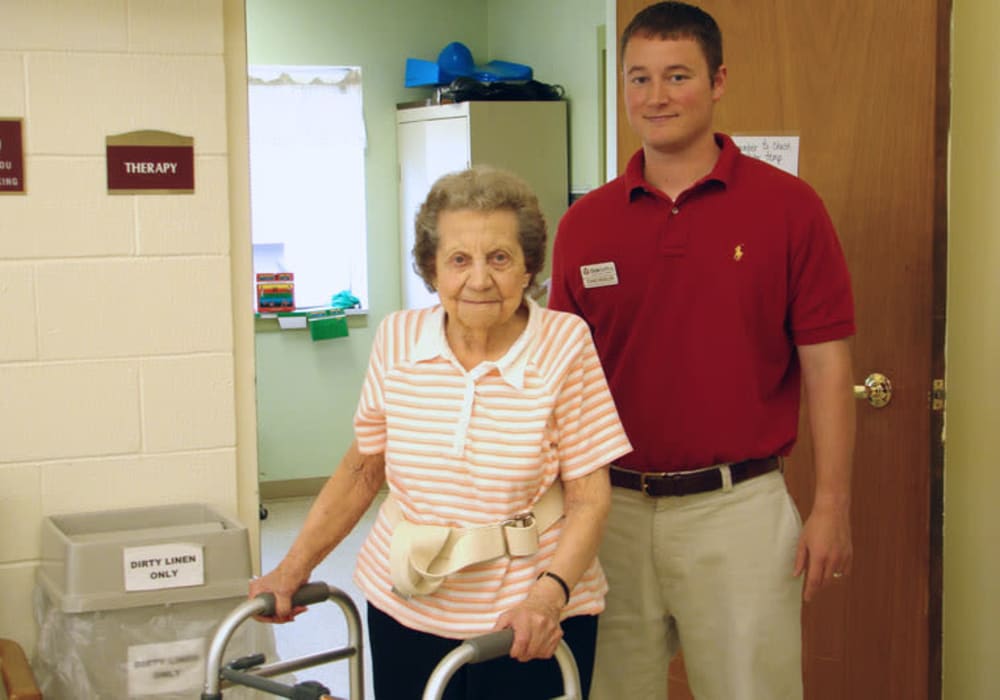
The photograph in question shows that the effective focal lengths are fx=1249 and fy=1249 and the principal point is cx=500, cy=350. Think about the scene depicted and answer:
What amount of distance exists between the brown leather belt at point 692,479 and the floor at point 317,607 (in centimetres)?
124

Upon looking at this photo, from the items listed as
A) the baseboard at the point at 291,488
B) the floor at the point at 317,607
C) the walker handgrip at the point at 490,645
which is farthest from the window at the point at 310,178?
the walker handgrip at the point at 490,645

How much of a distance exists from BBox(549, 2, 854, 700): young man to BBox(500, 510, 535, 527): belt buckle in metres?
0.41

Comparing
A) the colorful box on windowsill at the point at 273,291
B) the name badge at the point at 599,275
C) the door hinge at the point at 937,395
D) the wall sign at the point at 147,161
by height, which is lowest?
the door hinge at the point at 937,395

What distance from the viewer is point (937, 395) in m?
2.68

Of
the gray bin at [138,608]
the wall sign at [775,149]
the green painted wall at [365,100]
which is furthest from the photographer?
the green painted wall at [365,100]

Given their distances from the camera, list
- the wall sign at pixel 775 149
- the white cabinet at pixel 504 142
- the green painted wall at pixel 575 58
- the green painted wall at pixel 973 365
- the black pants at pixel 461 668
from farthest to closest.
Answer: the white cabinet at pixel 504 142 < the green painted wall at pixel 575 58 < the wall sign at pixel 775 149 < the green painted wall at pixel 973 365 < the black pants at pixel 461 668

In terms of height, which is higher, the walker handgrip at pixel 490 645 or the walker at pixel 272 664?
the walker handgrip at pixel 490 645

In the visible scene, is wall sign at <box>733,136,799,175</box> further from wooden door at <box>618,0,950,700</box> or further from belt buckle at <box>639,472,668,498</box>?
belt buckle at <box>639,472,668,498</box>

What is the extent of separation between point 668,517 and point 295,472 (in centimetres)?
462

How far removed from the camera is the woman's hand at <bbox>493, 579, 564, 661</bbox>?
1574 mm

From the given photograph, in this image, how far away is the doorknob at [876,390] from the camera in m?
2.72

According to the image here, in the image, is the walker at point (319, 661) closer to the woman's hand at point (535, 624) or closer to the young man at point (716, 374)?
the woman's hand at point (535, 624)

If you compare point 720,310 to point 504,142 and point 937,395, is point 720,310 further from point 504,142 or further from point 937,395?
point 504,142

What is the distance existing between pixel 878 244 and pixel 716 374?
0.87 meters
